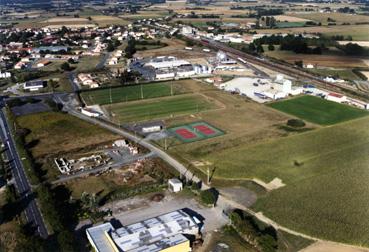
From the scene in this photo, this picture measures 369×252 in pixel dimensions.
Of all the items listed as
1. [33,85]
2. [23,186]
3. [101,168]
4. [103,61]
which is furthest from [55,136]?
[103,61]

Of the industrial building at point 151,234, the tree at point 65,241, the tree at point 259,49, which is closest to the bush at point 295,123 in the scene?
the industrial building at point 151,234

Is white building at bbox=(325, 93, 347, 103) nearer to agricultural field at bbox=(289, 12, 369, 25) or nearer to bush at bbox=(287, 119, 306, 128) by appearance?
bush at bbox=(287, 119, 306, 128)

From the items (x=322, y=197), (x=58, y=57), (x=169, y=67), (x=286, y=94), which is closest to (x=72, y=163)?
(x=322, y=197)

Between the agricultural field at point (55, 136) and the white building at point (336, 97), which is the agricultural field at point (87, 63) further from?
the white building at point (336, 97)

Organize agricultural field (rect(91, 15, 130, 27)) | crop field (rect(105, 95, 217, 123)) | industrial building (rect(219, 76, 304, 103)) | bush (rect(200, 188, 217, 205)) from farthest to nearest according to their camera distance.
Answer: agricultural field (rect(91, 15, 130, 27)) → industrial building (rect(219, 76, 304, 103)) → crop field (rect(105, 95, 217, 123)) → bush (rect(200, 188, 217, 205))

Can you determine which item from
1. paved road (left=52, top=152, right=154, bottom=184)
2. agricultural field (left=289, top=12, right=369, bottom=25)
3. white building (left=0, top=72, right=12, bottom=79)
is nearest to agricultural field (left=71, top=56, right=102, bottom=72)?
white building (left=0, top=72, right=12, bottom=79)

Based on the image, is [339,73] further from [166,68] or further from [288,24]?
[288,24]

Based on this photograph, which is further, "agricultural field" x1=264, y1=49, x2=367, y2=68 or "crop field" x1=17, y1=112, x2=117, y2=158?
"agricultural field" x1=264, y1=49, x2=367, y2=68
